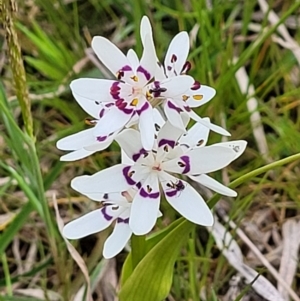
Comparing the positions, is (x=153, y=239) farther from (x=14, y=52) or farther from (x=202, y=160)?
(x=14, y=52)

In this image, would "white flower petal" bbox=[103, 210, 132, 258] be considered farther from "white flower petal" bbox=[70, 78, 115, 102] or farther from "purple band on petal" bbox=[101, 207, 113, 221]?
"white flower petal" bbox=[70, 78, 115, 102]

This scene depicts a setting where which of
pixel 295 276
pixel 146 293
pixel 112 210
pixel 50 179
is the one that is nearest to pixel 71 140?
pixel 112 210

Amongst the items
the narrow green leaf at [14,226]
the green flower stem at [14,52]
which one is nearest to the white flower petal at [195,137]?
the green flower stem at [14,52]

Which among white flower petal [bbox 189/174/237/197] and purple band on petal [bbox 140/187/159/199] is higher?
purple band on petal [bbox 140/187/159/199]

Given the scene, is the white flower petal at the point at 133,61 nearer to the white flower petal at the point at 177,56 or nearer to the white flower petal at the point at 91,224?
the white flower petal at the point at 177,56

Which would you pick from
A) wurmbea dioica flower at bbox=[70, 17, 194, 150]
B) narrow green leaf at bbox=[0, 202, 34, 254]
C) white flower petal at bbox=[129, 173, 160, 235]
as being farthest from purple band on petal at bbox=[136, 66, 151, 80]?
narrow green leaf at bbox=[0, 202, 34, 254]

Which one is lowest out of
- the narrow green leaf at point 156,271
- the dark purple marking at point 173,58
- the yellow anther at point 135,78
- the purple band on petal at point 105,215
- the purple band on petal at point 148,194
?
the narrow green leaf at point 156,271

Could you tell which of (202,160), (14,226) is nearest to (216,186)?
(202,160)
